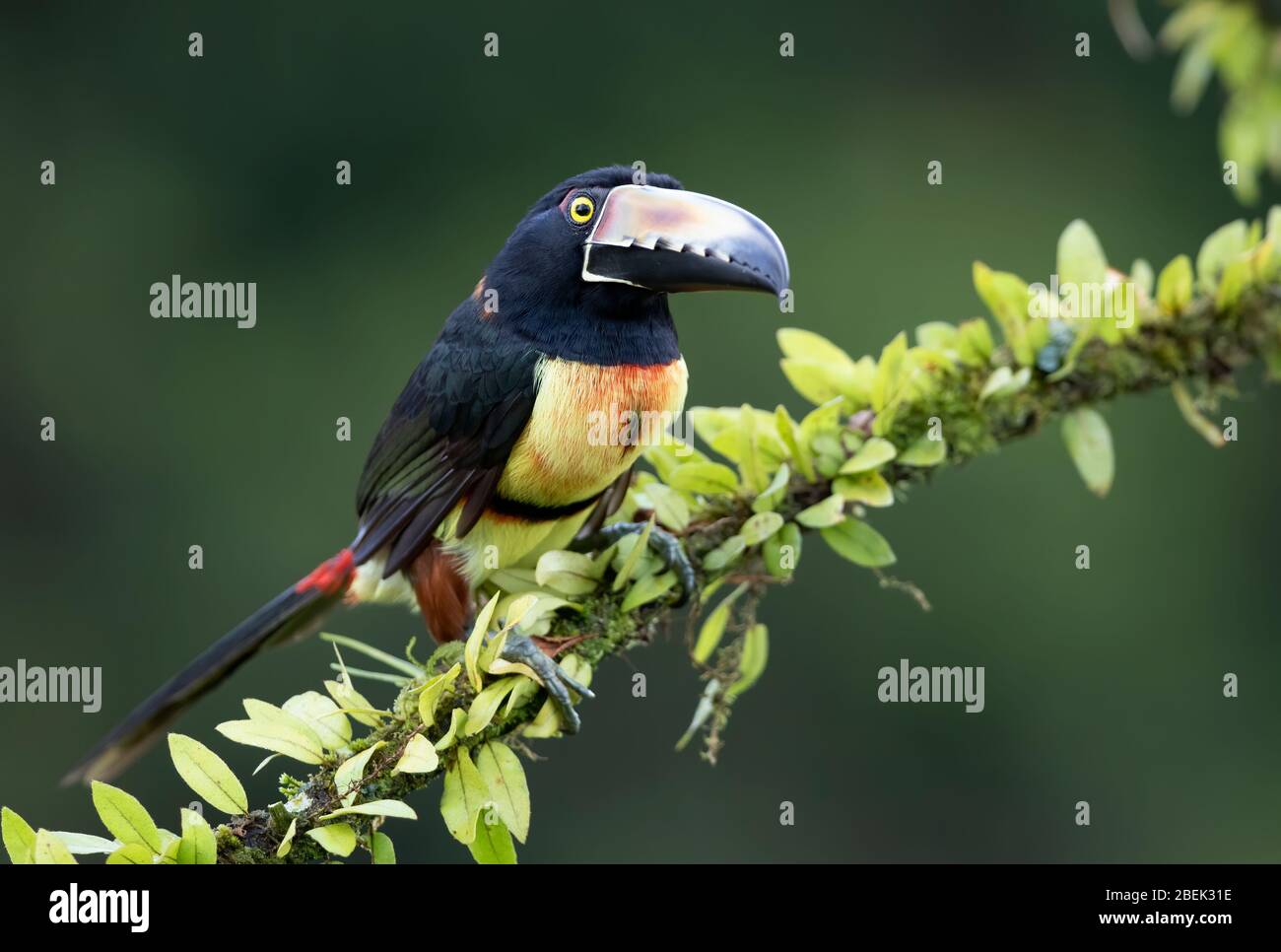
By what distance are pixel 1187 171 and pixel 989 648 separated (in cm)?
195

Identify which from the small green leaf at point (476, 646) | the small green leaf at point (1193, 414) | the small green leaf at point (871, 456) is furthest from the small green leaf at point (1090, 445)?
the small green leaf at point (476, 646)

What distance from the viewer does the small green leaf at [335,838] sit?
1.69m

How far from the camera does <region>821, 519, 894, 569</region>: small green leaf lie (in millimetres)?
2129

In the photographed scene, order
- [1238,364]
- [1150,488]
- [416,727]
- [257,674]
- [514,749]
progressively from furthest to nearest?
[1150,488], [257,674], [1238,364], [514,749], [416,727]

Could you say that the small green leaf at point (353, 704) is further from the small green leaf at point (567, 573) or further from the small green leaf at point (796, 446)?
the small green leaf at point (796, 446)

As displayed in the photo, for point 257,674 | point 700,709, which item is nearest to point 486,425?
point 700,709

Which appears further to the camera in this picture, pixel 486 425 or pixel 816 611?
→ pixel 816 611

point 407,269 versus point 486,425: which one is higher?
point 407,269

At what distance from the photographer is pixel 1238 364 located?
226 centimetres

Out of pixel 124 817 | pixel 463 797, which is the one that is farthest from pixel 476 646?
pixel 124 817

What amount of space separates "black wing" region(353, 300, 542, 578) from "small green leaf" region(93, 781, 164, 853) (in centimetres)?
80

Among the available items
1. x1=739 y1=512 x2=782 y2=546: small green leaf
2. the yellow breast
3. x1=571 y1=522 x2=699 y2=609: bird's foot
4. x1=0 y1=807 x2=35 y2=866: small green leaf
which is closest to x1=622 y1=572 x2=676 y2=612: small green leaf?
x1=571 y1=522 x2=699 y2=609: bird's foot

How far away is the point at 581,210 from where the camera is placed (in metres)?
2.35

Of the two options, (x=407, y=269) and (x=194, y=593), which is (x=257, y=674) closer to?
(x=194, y=593)
